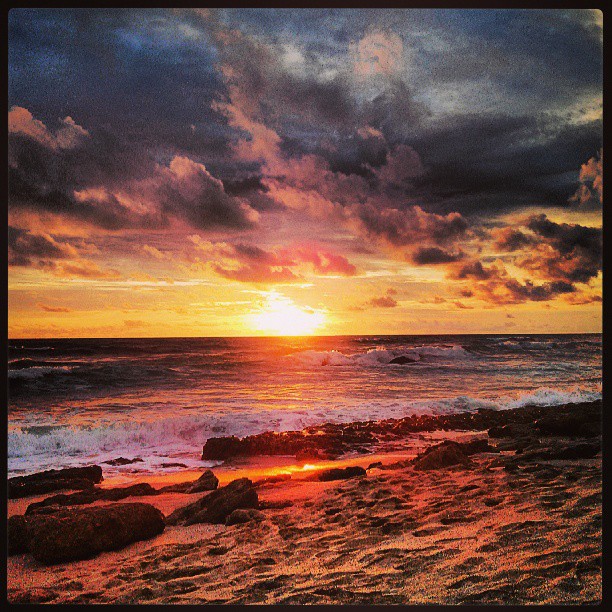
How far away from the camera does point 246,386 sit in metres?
5.42

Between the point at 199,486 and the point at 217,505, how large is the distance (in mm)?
458

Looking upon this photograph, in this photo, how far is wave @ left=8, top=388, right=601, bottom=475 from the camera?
12.9 ft

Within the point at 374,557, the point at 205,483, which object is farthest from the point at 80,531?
the point at 374,557

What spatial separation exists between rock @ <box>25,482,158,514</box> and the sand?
0.15 metres

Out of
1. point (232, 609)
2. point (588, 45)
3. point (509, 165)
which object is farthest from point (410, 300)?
point (232, 609)

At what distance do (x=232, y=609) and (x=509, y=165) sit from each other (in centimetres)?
340

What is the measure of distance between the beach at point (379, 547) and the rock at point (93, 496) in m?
0.06

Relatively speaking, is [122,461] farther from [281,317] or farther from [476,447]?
[476,447]

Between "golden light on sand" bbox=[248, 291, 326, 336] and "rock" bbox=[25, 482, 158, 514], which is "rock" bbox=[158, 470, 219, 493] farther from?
"golden light on sand" bbox=[248, 291, 326, 336]

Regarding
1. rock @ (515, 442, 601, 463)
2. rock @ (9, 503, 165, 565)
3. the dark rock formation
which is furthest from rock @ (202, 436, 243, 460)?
rock @ (515, 442, 601, 463)

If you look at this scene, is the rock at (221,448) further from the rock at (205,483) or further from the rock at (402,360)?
the rock at (402,360)

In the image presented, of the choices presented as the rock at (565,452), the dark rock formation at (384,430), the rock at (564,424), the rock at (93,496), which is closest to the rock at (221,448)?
the dark rock formation at (384,430)

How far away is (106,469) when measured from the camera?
12.8 ft

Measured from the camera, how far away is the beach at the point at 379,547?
8.37 ft
